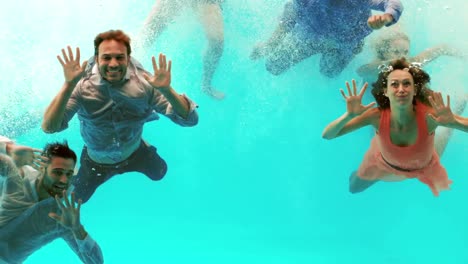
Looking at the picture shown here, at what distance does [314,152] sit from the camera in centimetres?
1540

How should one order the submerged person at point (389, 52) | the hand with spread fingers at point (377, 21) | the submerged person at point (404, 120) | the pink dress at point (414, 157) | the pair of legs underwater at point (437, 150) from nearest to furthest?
the submerged person at point (404, 120) < the pink dress at point (414, 157) < the hand with spread fingers at point (377, 21) < the pair of legs underwater at point (437, 150) < the submerged person at point (389, 52)

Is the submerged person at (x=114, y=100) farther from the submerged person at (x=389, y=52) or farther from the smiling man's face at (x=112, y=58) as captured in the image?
the submerged person at (x=389, y=52)

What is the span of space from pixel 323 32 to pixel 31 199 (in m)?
4.32

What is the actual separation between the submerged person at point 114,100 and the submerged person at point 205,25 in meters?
3.26

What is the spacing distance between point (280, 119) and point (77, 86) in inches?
436

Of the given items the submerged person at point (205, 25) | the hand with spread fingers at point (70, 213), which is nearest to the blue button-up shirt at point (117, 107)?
the hand with spread fingers at point (70, 213)

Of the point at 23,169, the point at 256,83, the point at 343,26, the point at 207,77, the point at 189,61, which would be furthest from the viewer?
the point at 256,83

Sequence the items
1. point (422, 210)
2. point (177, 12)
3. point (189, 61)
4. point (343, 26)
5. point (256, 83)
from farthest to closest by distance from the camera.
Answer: point (422, 210) < point (256, 83) < point (189, 61) < point (177, 12) < point (343, 26)

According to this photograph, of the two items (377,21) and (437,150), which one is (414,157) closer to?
(377,21)

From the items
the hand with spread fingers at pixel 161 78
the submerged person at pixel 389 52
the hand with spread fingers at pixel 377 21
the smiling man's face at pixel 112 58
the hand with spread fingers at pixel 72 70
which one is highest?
the submerged person at pixel 389 52

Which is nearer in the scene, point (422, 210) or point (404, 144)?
point (404, 144)

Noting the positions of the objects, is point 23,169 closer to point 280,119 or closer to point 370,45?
point 370,45

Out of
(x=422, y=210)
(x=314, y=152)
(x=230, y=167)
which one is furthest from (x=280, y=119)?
(x=422, y=210)

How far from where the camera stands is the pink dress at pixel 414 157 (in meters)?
→ 4.36
